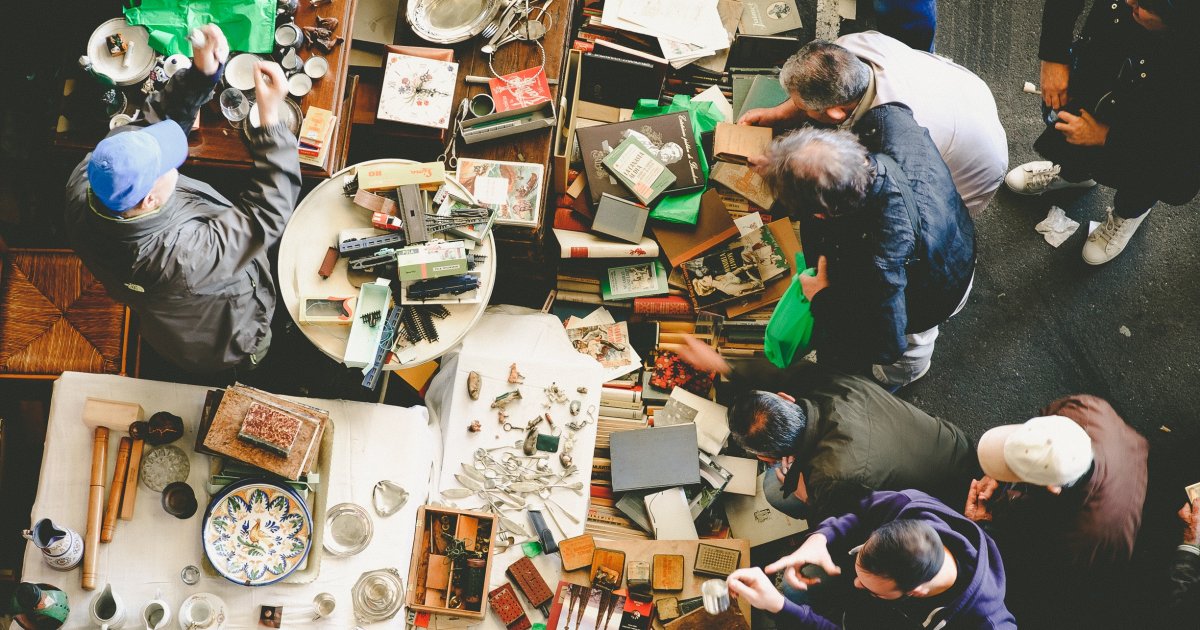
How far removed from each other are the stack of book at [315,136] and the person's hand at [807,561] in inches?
99.1

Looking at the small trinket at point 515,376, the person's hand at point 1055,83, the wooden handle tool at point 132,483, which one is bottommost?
the wooden handle tool at point 132,483

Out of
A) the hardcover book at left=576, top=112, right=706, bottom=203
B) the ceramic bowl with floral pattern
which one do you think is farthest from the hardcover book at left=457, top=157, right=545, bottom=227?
the ceramic bowl with floral pattern

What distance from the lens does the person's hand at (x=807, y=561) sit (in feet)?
9.49

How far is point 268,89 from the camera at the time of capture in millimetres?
2980

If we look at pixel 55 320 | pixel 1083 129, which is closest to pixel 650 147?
pixel 1083 129

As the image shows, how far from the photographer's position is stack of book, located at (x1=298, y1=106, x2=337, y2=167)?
3271mm

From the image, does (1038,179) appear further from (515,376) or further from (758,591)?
(515,376)

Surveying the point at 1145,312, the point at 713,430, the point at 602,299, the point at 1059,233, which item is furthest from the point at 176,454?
the point at 1145,312

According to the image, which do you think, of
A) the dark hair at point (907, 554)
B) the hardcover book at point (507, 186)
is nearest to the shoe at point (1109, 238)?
the dark hair at point (907, 554)

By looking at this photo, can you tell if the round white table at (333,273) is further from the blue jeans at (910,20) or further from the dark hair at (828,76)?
the blue jeans at (910,20)

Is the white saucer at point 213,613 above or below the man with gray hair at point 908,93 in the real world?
below

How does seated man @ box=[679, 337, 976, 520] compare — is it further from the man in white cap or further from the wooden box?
the wooden box

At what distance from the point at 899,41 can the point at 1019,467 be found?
2078mm

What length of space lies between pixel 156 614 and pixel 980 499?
3.31 metres
